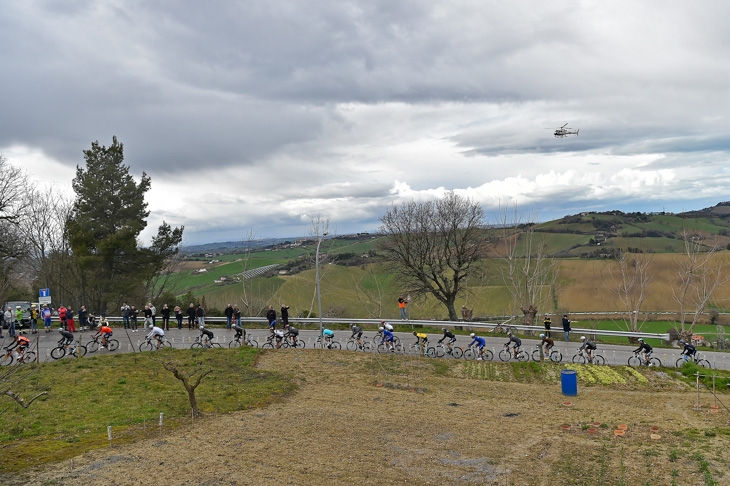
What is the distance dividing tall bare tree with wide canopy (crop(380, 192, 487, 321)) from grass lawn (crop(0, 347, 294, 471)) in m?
21.7

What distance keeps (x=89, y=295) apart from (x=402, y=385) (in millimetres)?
40835

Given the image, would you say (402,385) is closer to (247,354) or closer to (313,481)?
(247,354)

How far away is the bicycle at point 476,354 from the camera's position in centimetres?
2508

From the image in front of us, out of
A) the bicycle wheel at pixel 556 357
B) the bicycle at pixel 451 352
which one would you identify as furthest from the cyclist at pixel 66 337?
the bicycle wheel at pixel 556 357

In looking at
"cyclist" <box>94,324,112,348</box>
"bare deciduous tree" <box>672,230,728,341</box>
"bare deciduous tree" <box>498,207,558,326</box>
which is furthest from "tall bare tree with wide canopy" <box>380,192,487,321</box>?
"cyclist" <box>94,324,112,348</box>

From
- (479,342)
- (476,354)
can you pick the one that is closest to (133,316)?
(476,354)

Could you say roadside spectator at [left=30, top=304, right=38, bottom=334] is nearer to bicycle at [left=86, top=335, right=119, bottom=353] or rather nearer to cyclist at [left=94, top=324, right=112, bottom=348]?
bicycle at [left=86, top=335, right=119, bottom=353]

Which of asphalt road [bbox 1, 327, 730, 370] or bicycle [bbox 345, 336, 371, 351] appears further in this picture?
bicycle [bbox 345, 336, 371, 351]

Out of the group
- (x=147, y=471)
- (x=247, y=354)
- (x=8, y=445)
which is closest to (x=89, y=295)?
(x=247, y=354)

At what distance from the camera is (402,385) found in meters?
20.4

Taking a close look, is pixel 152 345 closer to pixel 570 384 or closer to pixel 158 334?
pixel 158 334

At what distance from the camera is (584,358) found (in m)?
24.3

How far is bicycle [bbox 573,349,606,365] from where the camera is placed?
23891mm

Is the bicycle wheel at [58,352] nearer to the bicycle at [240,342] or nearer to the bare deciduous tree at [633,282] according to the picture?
the bicycle at [240,342]
